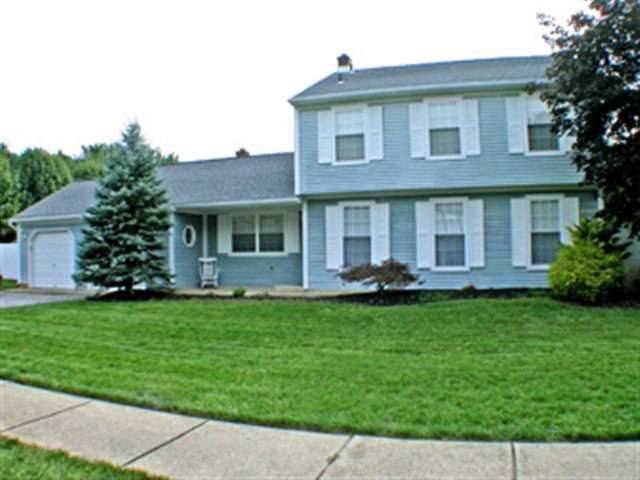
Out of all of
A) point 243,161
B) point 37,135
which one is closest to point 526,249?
point 243,161

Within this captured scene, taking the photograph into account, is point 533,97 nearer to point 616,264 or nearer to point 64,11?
point 616,264

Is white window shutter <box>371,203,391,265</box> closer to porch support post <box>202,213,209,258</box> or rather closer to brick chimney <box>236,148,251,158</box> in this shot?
porch support post <box>202,213,209,258</box>

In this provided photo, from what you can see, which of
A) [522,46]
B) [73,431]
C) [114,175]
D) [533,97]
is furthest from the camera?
[522,46]

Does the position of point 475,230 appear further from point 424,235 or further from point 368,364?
point 368,364

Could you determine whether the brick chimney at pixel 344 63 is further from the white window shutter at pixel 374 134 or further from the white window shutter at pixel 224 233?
the white window shutter at pixel 224 233

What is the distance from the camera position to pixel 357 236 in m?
12.6

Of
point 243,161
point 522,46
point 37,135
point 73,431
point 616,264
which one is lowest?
point 73,431

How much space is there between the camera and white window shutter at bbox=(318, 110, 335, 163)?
492 inches

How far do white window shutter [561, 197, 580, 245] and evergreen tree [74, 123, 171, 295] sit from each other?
34.5 feet

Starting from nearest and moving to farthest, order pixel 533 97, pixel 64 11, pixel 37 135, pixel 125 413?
pixel 125 413 < pixel 64 11 < pixel 533 97 < pixel 37 135

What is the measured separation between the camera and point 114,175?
12648 millimetres

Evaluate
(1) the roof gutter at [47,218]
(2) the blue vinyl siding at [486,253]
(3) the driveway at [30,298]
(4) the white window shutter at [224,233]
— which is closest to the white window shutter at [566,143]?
(2) the blue vinyl siding at [486,253]

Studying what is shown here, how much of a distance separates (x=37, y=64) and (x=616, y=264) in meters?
16.2

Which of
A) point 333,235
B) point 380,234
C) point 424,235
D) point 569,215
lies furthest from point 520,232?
point 333,235
